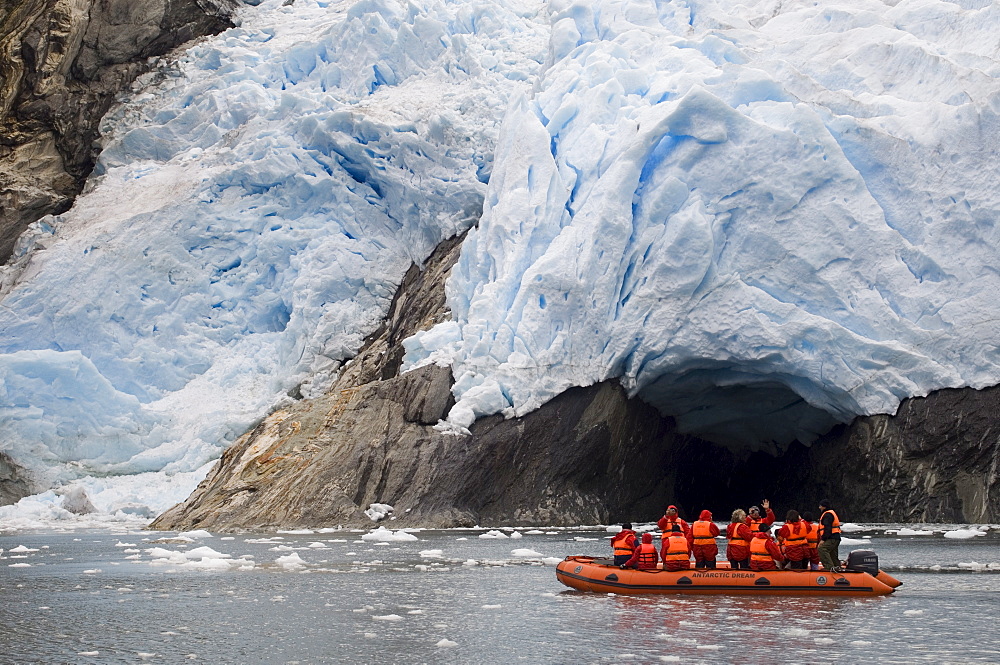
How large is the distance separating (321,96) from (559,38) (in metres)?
8.43

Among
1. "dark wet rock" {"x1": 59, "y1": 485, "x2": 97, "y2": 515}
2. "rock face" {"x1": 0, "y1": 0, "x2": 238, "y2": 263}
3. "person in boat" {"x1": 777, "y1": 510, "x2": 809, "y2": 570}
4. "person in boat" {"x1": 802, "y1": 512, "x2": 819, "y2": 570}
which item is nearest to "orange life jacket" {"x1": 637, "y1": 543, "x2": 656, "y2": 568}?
"person in boat" {"x1": 777, "y1": 510, "x2": 809, "y2": 570}

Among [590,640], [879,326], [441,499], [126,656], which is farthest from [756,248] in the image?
[126,656]

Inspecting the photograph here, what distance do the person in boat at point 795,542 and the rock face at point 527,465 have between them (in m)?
10.2

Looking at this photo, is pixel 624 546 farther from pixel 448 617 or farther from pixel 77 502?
pixel 77 502

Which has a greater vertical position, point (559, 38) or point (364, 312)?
point (559, 38)

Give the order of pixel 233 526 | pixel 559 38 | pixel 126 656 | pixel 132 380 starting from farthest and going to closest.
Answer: pixel 132 380 < pixel 559 38 < pixel 233 526 < pixel 126 656

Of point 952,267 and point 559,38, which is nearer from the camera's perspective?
point 952,267

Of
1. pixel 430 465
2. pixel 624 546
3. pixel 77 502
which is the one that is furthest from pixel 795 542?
pixel 77 502

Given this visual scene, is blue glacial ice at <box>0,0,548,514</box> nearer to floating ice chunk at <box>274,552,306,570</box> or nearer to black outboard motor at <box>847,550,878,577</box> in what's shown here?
floating ice chunk at <box>274,552,306,570</box>

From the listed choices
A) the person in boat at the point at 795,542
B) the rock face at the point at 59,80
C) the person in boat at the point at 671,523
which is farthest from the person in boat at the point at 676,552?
the rock face at the point at 59,80

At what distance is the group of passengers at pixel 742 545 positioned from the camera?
13117 millimetres

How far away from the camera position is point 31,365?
1171 inches

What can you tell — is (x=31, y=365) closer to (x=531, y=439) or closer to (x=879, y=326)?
(x=531, y=439)

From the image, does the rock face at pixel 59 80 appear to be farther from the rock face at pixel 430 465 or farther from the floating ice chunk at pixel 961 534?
the floating ice chunk at pixel 961 534
